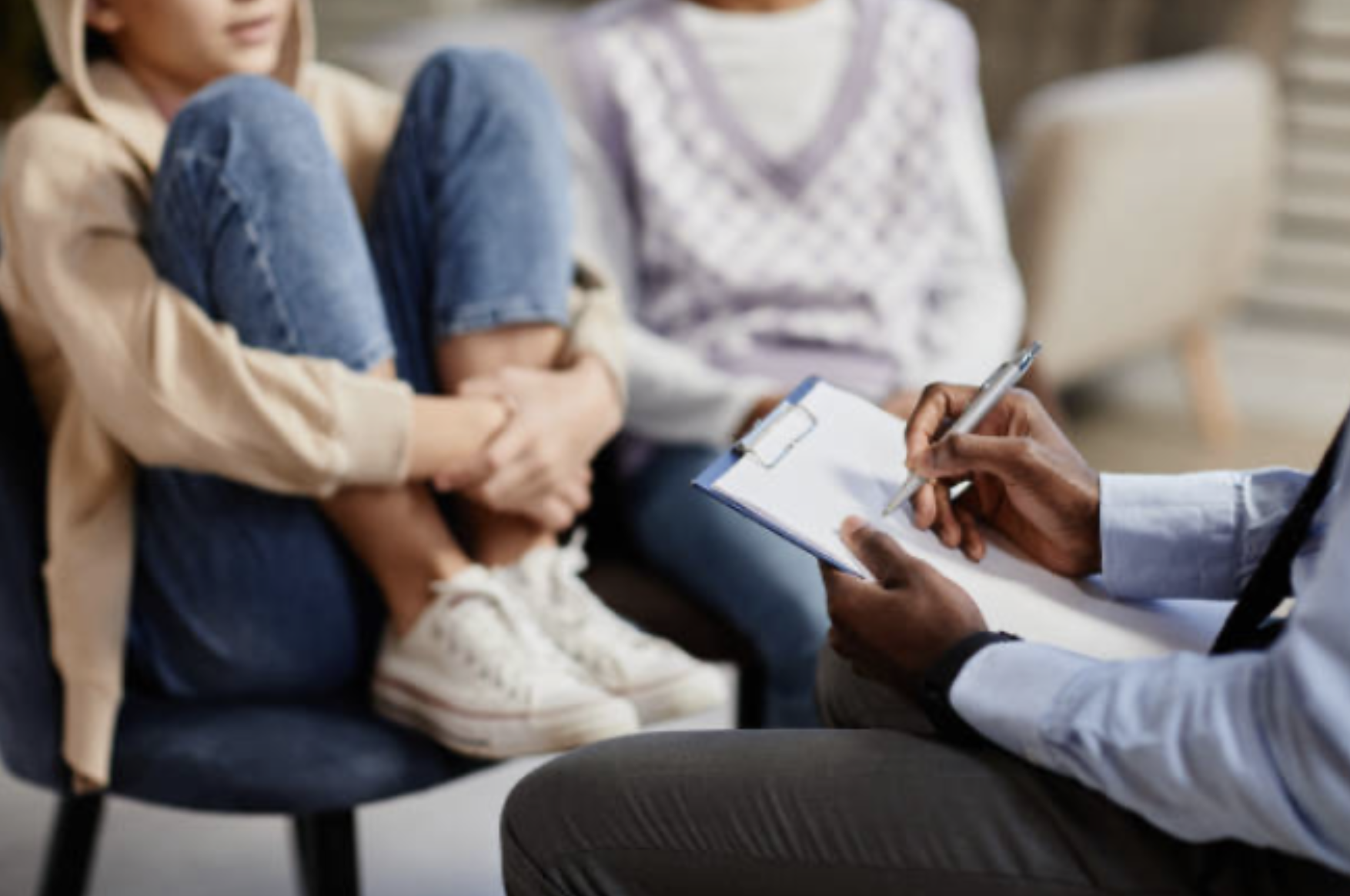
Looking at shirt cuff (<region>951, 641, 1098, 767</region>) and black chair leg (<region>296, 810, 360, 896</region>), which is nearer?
shirt cuff (<region>951, 641, 1098, 767</region>)

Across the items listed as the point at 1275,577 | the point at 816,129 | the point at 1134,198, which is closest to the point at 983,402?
the point at 1275,577

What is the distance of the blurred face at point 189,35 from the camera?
41.2 inches

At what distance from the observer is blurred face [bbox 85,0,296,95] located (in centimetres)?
105

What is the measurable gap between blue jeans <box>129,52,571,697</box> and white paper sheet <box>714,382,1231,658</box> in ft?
0.99

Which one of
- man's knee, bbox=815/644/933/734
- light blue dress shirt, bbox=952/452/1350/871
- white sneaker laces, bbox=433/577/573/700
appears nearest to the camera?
light blue dress shirt, bbox=952/452/1350/871

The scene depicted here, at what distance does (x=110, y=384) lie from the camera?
974 millimetres

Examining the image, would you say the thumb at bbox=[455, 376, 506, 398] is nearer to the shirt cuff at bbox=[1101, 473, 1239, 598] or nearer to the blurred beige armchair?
the shirt cuff at bbox=[1101, 473, 1239, 598]

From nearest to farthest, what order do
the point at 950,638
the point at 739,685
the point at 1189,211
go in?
the point at 950,638, the point at 739,685, the point at 1189,211

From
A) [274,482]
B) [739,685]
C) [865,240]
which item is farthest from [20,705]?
[865,240]

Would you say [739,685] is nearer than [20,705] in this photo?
No

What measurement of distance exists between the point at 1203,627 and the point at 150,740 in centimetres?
64

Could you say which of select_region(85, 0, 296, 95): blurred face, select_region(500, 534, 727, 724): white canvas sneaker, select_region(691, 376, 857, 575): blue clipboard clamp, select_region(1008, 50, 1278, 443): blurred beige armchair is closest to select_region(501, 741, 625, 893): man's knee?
select_region(691, 376, 857, 575): blue clipboard clamp

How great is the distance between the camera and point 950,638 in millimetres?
752

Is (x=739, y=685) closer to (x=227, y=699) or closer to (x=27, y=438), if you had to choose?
(x=227, y=699)
